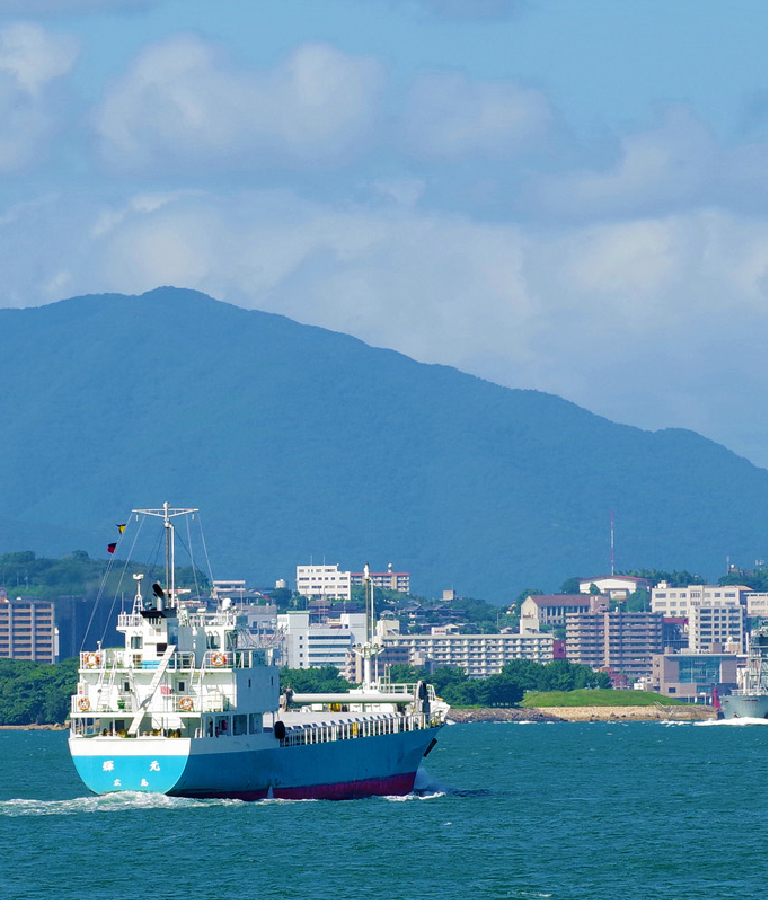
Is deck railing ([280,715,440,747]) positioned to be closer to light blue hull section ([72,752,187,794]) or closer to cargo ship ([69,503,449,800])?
cargo ship ([69,503,449,800])

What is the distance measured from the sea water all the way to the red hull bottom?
1.67 feet

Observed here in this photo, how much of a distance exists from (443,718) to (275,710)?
84.9 ft

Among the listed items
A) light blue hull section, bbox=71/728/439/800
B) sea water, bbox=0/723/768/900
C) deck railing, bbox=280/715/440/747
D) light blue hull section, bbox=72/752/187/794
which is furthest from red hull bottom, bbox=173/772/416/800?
deck railing, bbox=280/715/440/747

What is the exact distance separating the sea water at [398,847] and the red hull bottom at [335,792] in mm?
508

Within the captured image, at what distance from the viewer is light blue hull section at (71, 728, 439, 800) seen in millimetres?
99312

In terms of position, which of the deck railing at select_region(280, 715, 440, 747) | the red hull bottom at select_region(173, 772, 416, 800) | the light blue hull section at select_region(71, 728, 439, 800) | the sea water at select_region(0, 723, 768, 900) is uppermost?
the deck railing at select_region(280, 715, 440, 747)

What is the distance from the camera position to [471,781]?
145250 mm

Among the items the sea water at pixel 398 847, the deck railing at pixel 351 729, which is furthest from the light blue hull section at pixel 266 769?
the sea water at pixel 398 847

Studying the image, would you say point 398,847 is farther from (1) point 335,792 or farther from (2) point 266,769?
(1) point 335,792

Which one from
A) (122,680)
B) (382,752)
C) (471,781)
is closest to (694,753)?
(471,781)

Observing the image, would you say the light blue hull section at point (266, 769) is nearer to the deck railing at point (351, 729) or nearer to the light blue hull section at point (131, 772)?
the light blue hull section at point (131, 772)

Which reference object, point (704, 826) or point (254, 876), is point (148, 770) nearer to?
point (254, 876)

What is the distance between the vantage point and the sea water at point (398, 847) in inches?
3219

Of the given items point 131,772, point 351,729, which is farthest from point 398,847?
point 351,729
